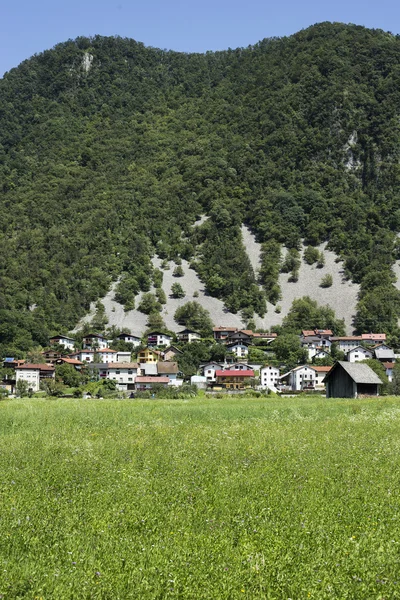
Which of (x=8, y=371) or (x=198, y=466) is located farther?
(x=8, y=371)

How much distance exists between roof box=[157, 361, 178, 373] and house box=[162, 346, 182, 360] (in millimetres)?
13798

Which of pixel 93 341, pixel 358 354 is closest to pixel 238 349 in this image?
pixel 358 354

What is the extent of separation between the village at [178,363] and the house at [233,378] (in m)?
0.17

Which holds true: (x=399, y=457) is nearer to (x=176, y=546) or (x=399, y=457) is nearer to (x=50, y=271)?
(x=176, y=546)

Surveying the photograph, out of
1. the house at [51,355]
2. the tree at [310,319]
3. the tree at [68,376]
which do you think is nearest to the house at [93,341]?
the house at [51,355]

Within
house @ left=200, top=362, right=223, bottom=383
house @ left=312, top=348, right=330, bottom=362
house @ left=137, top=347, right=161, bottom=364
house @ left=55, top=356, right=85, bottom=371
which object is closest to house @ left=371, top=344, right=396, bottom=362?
house @ left=312, top=348, right=330, bottom=362

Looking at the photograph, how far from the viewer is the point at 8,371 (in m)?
99.0

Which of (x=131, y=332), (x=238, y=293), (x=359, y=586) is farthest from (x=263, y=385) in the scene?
(x=359, y=586)

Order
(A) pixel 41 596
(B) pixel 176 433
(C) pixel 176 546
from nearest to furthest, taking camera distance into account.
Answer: (A) pixel 41 596
(C) pixel 176 546
(B) pixel 176 433

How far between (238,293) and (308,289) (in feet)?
74.9

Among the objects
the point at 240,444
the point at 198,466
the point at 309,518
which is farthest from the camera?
the point at 240,444

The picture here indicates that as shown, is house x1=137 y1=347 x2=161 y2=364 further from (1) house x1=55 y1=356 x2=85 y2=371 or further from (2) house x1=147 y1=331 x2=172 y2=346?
(2) house x1=147 y1=331 x2=172 y2=346

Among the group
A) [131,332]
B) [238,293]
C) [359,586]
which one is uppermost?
[238,293]

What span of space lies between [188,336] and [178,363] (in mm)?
28850
